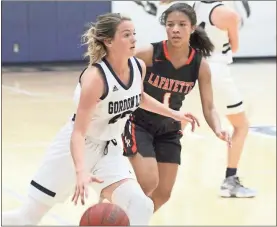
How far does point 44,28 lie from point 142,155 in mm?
10125

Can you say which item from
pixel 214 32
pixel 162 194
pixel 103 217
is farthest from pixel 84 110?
pixel 214 32

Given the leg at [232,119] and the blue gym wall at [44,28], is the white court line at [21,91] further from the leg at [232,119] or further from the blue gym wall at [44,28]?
the leg at [232,119]

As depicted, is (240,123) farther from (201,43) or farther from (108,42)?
(108,42)

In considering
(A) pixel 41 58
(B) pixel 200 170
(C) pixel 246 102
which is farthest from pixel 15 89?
(B) pixel 200 170

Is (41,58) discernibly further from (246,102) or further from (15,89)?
(246,102)

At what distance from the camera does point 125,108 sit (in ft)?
12.1

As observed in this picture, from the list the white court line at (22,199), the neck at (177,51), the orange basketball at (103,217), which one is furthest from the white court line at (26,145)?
the orange basketball at (103,217)

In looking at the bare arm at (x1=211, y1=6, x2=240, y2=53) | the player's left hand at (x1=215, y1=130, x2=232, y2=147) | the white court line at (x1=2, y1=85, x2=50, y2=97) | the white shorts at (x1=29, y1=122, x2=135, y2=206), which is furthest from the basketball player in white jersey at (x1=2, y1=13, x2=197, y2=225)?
the white court line at (x1=2, y1=85, x2=50, y2=97)

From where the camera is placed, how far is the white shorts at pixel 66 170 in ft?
12.1

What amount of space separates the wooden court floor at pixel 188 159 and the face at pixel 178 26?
4.91 feet

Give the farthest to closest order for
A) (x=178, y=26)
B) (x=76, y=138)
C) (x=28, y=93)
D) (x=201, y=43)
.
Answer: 1. (x=28, y=93)
2. (x=201, y=43)
3. (x=178, y=26)
4. (x=76, y=138)

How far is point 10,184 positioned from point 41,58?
836 centimetres

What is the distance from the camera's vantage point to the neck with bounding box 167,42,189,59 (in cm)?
422

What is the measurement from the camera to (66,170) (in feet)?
12.1
